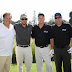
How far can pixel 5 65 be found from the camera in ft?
15.5

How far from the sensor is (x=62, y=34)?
16.1 feet

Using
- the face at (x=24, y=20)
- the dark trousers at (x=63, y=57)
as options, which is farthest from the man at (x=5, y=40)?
the dark trousers at (x=63, y=57)

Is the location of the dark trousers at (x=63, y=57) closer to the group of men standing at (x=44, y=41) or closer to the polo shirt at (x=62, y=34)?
the group of men standing at (x=44, y=41)

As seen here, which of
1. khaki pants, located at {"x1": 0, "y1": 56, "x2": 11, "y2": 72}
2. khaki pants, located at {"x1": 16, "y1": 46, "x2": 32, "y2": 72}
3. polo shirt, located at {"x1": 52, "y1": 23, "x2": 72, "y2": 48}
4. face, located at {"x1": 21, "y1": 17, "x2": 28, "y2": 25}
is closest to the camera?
khaki pants, located at {"x1": 0, "y1": 56, "x2": 11, "y2": 72}

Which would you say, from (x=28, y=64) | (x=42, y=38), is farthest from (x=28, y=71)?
(x=42, y=38)

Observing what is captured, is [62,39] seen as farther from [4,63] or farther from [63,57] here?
[4,63]

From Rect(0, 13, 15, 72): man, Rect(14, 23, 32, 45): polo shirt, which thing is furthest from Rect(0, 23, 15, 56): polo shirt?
Rect(14, 23, 32, 45): polo shirt

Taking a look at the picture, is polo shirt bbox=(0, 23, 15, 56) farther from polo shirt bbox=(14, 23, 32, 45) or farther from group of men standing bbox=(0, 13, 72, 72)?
polo shirt bbox=(14, 23, 32, 45)

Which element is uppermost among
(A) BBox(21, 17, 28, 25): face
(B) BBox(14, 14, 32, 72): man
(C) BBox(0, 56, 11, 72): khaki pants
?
(A) BBox(21, 17, 28, 25): face

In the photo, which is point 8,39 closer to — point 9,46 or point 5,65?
point 9,46

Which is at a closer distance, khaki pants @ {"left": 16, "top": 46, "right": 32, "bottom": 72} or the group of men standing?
the group of men standing

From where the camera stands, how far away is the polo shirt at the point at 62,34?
4.90 metres

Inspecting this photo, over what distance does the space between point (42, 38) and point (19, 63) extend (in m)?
1.05

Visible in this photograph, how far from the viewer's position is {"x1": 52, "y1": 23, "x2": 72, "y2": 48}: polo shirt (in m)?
4.90
